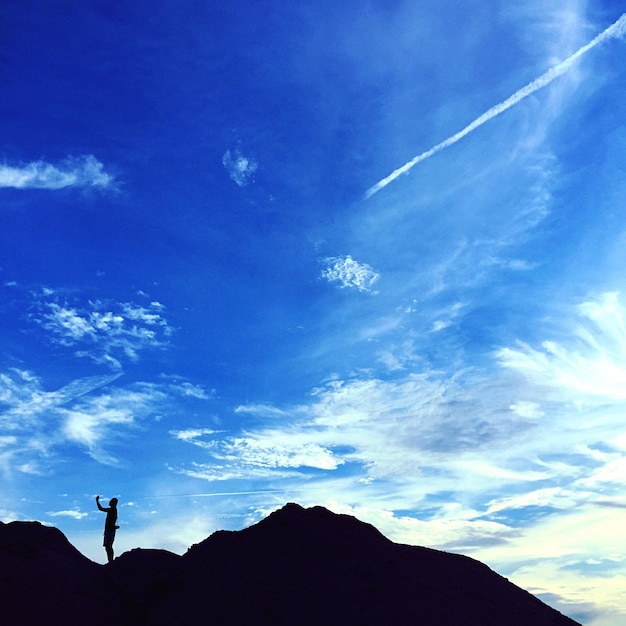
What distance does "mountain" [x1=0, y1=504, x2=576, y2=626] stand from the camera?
1311 centimetres

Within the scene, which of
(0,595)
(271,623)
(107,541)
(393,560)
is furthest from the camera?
(107,541)

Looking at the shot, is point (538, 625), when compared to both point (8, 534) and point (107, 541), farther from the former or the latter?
point (8, 534)

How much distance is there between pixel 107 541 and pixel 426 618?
34.7 feet

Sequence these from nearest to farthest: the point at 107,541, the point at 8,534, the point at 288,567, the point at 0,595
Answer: the point at 0,595
the point at 288,567
the point at 8,534
the point at 107,541

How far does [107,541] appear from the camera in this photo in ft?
60.2

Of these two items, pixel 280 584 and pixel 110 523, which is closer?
pixel 280 584

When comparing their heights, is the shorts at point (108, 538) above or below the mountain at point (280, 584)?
above

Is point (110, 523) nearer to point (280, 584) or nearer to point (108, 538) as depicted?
point (108, 538)

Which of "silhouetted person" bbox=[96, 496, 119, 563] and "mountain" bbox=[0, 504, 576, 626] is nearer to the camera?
"mountain" bbox=[0, 504, 576, 626]

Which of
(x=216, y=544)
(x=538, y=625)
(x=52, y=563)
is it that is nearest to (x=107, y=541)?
(x=52, y=563)

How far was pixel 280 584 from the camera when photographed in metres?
13.9

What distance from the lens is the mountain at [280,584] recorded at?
516 inches

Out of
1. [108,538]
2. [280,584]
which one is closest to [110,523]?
[108,538]

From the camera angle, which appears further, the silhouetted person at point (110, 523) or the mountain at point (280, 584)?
the silhouetted person at point (110, 523)
